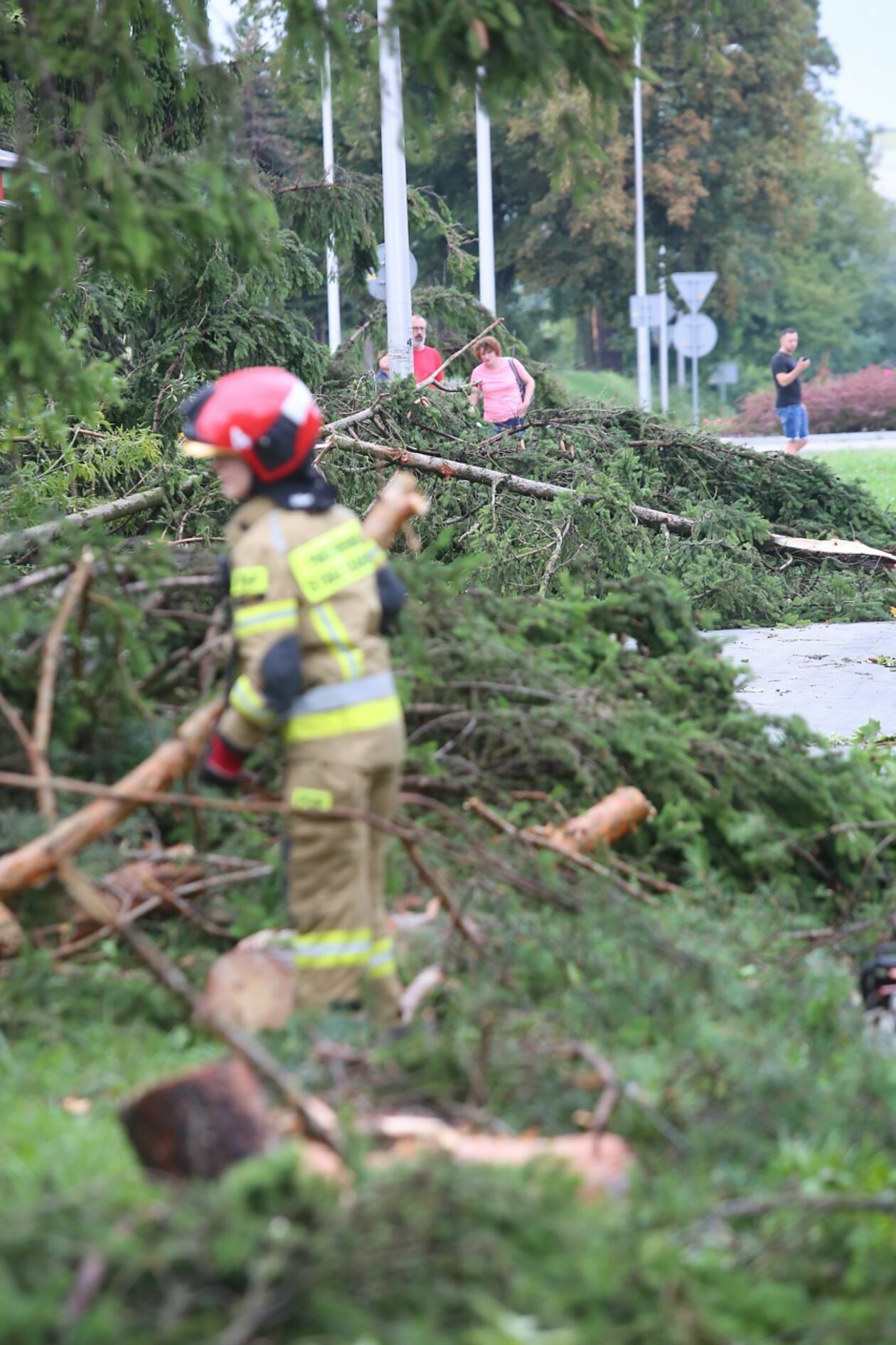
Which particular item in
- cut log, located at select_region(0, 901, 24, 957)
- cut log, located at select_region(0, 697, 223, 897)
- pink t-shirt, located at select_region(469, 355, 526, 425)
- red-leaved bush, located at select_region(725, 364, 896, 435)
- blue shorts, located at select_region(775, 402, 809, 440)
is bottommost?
red-leaved bush, located at select_region(725, 364, 896, 435)

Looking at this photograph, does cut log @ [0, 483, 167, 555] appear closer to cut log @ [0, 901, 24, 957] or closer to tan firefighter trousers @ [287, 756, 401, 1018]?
cut log @ [0, 901, 24, 957]

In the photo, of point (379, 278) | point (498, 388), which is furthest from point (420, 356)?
point (498, 388)

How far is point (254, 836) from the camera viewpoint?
16.4 ft

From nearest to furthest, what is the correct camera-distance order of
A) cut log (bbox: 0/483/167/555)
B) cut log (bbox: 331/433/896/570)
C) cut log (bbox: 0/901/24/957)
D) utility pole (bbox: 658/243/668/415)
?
cut log (bbox: 0/901/24/957), cut log (bbox: 0/483/167/555), cut log (bbox: 331/433/896/570), utility pole (bbox: 658/243/668/415)

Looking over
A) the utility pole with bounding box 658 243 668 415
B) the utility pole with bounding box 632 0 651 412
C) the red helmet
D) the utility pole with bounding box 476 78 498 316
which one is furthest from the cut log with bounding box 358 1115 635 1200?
the utility pole with bounding box 632 0 651 412

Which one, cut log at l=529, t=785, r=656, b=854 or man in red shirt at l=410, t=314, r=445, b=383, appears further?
man in red shirt at l=410, t=314, r=445, b=383

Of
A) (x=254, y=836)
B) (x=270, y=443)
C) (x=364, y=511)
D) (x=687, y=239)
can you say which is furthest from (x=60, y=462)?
(x=687, y=239)

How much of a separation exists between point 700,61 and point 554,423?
19.0ft

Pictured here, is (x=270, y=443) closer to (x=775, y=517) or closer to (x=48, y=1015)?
(x=48, y=1015)

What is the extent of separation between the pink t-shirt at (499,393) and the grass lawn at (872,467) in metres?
4.62

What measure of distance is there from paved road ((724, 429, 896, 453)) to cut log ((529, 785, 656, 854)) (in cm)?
2694

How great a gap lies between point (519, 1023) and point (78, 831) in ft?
4.06

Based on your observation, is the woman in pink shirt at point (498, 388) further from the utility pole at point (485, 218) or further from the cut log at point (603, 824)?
the utility pole at point (485, 218)

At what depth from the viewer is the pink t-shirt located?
13.4 meters
